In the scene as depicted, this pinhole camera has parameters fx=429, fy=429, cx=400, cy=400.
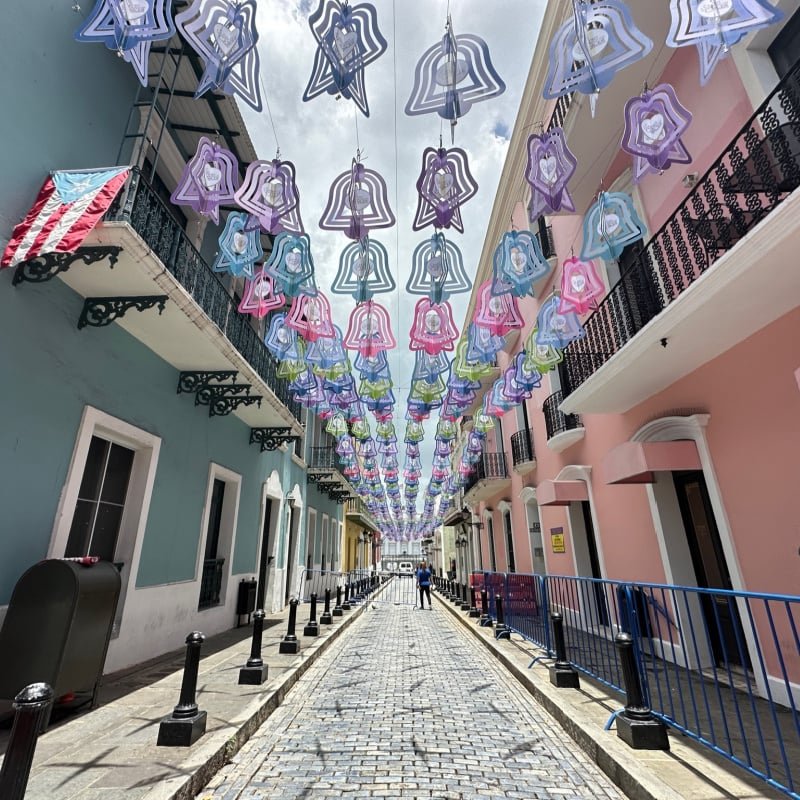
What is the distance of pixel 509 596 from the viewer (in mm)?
9391

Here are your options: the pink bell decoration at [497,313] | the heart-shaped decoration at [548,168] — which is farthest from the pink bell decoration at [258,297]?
the heart-shaped decoration at [548,168]

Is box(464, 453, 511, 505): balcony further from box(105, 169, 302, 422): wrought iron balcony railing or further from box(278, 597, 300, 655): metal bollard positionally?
box(278, 597, 300, 655): metal bollard

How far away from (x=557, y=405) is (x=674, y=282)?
5574 mm

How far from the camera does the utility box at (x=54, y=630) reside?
12.4ft

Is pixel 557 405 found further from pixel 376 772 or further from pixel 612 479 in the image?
pixel 376 772

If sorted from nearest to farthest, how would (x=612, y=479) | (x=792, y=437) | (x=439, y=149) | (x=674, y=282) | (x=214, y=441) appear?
(x=792, y=437), (x=439, y=149), (x=674, y=282), (x=612, y=479), (x=214, y=441)

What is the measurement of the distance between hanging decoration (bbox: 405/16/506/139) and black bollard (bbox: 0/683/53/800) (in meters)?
4.97

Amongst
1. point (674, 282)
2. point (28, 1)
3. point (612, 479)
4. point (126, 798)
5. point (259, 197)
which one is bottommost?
point (126, 798)

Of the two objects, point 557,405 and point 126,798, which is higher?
point 557,405

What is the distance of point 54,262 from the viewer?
462cm

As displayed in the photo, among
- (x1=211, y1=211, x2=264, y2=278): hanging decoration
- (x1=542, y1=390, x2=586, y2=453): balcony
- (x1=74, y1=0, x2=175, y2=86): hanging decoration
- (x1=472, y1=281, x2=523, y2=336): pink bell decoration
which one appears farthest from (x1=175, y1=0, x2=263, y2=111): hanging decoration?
(x1=542, y1=390, x2=586, y2=453): balcony

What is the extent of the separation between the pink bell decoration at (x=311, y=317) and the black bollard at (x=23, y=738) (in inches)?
249

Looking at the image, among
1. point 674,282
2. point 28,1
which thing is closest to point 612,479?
point 674,282

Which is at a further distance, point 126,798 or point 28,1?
point 28,1
